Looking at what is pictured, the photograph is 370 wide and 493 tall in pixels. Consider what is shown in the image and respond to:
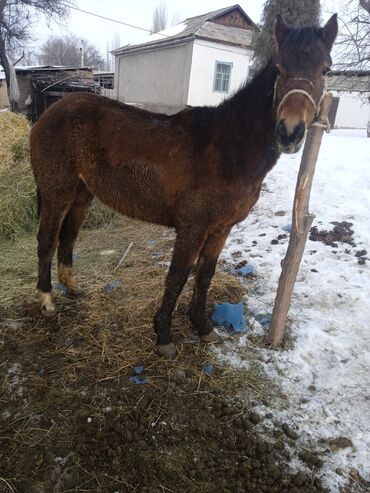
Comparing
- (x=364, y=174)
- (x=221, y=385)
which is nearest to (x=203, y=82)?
(x=364, y=174)

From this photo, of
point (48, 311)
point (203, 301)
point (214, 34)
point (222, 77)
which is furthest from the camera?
point (222, 77)

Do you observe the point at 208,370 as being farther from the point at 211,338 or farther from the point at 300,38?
the point at 300,38

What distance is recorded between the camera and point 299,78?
7.00 feet

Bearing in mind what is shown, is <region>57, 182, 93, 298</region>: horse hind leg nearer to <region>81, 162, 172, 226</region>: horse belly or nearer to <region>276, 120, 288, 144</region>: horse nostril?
<region>81, 162, 172, 226</region>: horse belly

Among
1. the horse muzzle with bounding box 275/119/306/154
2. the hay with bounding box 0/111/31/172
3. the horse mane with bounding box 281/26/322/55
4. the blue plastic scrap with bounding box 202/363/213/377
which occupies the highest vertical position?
the horse mane with bounding box 281/26/322/55

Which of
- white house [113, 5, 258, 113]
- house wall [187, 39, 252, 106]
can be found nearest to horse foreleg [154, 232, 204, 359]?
white house [113, 5, 258, 113]

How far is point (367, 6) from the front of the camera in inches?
528

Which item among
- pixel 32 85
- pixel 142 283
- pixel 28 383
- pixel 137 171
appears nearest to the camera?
pixel 28 383

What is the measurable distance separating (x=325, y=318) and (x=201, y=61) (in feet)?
58.7

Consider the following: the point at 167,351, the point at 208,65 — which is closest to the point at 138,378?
the point at 167,351

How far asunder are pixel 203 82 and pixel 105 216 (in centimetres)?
1457

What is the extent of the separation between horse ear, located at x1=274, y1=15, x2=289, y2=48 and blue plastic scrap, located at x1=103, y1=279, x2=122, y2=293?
291 centimetres

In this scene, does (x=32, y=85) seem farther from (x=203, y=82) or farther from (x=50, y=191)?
(x=50, y=191)

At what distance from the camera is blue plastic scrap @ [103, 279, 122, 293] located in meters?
4.02
